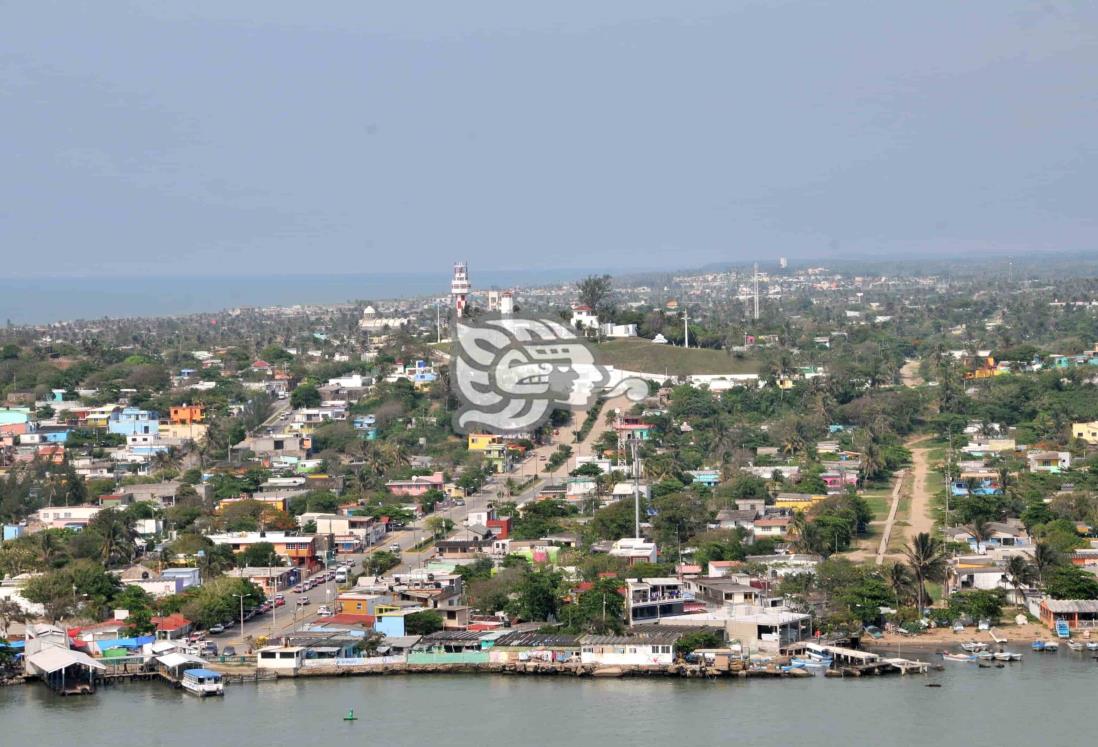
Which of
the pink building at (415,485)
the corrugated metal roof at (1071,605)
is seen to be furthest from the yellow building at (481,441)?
the corrugated metal roof at (1071,605)

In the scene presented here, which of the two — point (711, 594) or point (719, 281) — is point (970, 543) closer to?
point (711, 594)

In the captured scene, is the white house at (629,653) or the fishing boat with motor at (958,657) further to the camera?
the fishing boat with motor at (958,657)

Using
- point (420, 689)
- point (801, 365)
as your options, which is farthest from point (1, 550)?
point (801, 365)

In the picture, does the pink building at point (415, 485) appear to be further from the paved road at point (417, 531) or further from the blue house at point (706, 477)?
the blue house at point (706, 477)

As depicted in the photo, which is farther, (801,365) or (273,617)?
(801,365)

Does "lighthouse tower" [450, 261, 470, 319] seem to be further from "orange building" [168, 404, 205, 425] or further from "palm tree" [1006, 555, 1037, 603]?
"palm tree" [1006, 555, 1037, 603]
